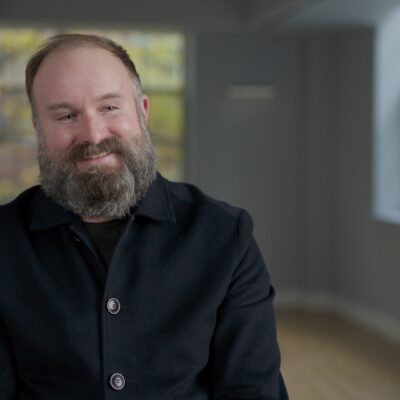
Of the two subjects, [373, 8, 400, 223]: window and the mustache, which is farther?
[373, 8, 400, 223]: window

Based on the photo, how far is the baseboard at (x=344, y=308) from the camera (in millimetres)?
7223

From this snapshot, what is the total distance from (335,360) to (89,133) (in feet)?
16.8

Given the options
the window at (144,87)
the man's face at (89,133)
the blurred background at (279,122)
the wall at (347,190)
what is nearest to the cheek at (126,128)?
the man's face at (89,133)

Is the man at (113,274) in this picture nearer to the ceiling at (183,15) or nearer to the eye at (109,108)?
the eye at (109,108)

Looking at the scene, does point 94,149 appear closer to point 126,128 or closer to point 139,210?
point 126,128

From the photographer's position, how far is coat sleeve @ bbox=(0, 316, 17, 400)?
160 centimetres

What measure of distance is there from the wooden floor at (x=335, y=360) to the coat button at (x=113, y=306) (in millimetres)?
3869

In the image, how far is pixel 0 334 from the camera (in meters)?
1.63

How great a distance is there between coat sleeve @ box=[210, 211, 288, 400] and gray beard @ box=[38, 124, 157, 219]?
24cm

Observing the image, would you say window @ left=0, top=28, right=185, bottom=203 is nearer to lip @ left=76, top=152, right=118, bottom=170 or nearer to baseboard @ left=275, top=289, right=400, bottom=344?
baseboard @ left=275, top=289, right=400, bottom=344

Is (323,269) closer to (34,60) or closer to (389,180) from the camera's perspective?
(389,180)

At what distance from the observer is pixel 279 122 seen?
8.60 meters

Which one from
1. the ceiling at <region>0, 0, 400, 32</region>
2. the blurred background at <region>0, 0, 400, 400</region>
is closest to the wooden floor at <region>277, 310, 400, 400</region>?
the blurred background at <region>0, 0, 400, 400</region>

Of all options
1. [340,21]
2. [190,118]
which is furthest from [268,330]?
[190,118]
